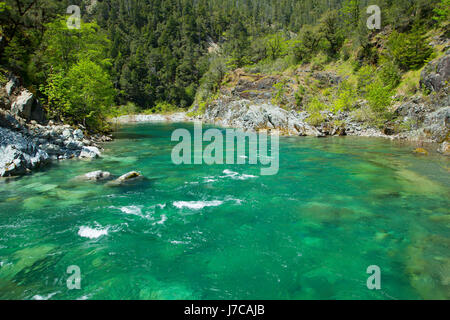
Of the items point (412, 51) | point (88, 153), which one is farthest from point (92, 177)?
point (412, 51)

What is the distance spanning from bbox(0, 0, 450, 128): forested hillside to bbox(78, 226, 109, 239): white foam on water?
23730 millimetres

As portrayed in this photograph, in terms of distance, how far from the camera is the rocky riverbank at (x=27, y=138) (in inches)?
610

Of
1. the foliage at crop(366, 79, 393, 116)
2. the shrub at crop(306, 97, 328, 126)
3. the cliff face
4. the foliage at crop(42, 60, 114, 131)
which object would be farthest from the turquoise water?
the shrub at crop(306, 97, 328, 126)

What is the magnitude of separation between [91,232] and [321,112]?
47033 mm

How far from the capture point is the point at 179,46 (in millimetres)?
131875

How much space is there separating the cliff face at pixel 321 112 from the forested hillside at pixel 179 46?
419cm

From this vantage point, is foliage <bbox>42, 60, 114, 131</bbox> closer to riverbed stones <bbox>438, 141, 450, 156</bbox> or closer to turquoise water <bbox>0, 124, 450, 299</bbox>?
turquoise water <bbox>0, 124, 450, 299</bbox>

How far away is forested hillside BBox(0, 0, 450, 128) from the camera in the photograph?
2844cm

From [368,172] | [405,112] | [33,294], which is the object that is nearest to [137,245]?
[33,294]

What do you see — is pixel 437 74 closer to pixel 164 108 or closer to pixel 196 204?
pixel 196 204

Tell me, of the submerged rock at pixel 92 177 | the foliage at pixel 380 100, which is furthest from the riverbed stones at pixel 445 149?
the submerged rock at pixel 92 177

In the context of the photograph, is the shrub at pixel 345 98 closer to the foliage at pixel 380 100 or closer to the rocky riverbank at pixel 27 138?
the foliage at pixel 380 100
